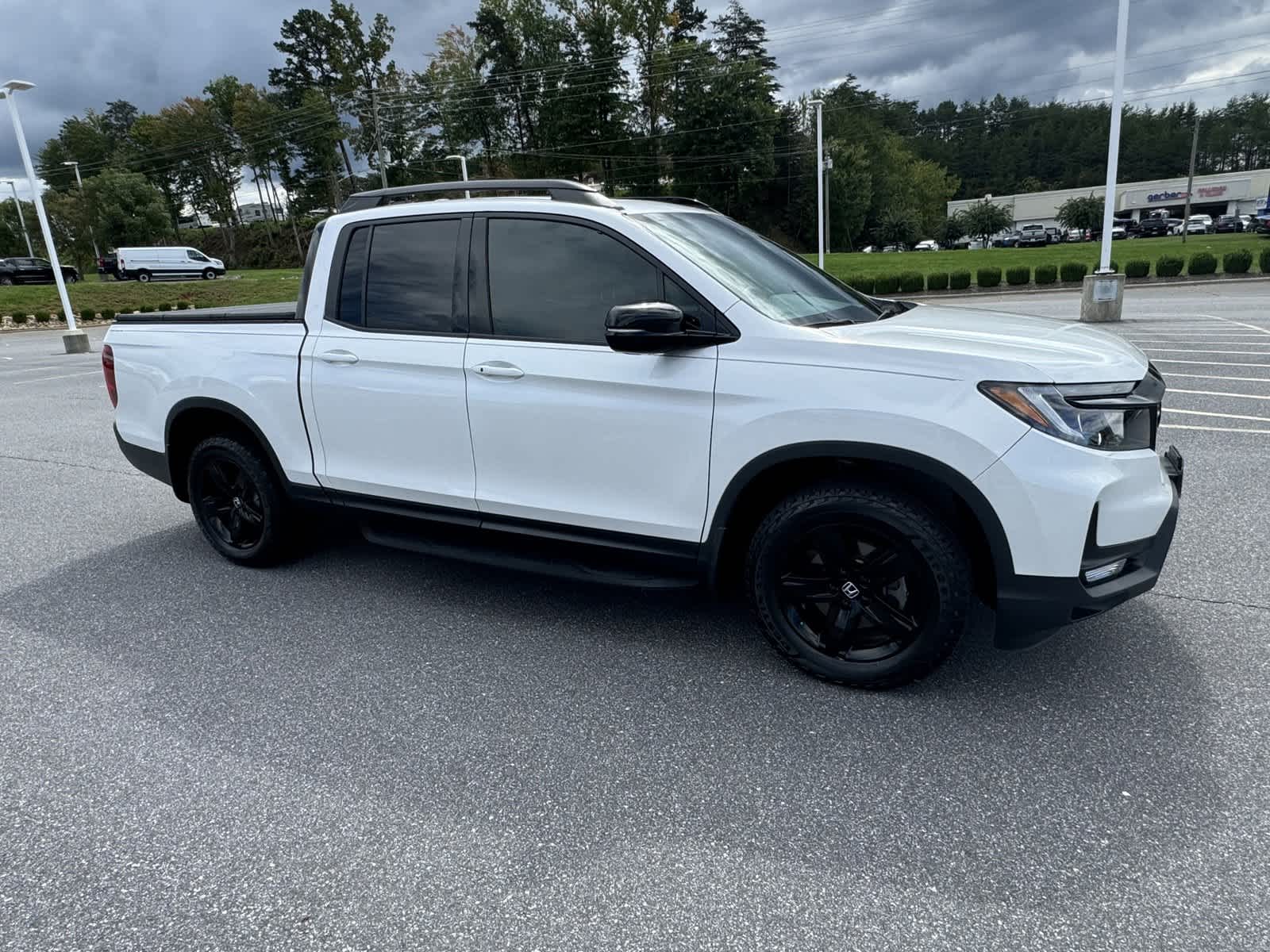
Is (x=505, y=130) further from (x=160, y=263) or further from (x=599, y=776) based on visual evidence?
(x=599, y=776)

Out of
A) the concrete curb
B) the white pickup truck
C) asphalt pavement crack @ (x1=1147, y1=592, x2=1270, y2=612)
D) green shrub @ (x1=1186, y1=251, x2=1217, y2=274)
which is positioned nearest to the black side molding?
the white pickup truck

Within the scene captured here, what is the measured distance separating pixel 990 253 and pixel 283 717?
2196 inches

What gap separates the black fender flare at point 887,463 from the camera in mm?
2715

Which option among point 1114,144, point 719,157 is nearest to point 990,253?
point 719,157

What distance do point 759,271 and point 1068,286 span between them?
29.5m

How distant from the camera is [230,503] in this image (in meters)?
4.73

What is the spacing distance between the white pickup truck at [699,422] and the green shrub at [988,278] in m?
26.8

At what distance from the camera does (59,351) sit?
2164cm

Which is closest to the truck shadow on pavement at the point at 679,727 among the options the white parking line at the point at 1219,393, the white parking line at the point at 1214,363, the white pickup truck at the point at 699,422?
the white pickup truck at the point at 699,422

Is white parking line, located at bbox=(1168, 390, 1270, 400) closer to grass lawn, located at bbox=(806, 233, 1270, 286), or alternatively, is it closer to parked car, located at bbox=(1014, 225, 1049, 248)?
grass lawn, located at bbox=(806, 233, 1270, 286)

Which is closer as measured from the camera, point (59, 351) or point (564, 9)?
point (59, 351)

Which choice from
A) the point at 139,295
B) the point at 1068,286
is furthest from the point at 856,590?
the point at 139,295

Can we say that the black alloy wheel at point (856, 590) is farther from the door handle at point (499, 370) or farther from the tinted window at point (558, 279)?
the door handle at point (499, 370)

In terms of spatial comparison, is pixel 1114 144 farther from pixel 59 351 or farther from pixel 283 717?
pixel 59 351
